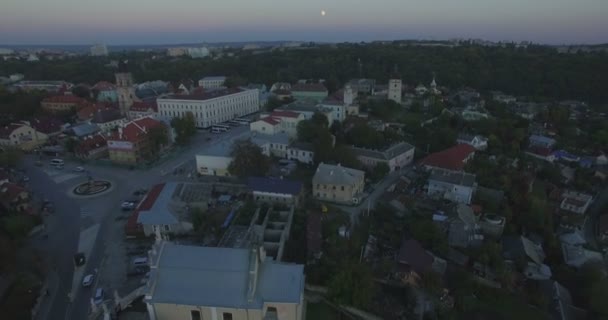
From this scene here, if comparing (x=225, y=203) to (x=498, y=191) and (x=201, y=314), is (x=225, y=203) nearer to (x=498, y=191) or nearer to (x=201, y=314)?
(x=201, y=314)

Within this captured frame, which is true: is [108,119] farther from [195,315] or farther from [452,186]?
[452,186]

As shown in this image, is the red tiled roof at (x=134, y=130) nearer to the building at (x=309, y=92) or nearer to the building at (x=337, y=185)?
the building at (x=337, y=185)

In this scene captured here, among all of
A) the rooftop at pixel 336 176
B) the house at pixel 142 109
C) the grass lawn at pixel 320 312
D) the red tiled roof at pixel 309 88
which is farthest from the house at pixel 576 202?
the house at pixel 142 109

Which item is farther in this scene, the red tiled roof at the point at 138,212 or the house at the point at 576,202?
the house at the point at 576,202

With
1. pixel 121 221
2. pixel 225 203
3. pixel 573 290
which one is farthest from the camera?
pixel 225 203

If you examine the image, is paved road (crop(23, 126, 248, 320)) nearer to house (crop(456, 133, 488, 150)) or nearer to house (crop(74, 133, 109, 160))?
house (crop(74, 133, 109, 160))

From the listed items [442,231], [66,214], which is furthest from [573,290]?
[66,214]

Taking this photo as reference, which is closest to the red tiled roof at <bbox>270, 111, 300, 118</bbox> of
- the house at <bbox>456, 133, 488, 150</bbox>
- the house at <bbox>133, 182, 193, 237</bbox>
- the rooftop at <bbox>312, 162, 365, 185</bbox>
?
the rooftop at <bbox>312, 162, 365, 185</bbox>
